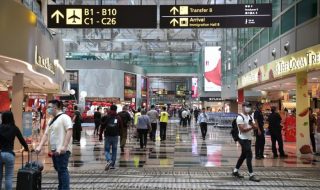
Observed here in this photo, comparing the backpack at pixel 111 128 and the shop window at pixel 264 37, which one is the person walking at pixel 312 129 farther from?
the backpack at pixel 111 128

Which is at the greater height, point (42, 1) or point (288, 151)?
point (42, 1)

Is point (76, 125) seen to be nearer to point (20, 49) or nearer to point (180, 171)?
point (20, 49)

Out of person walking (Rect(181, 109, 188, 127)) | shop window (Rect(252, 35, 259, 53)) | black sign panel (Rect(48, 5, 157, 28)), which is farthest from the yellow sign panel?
person walking (Rect(181, 109, 188, 127))

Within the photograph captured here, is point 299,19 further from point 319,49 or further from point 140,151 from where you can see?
point 140,151

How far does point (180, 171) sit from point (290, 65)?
21.0ft

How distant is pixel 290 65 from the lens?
17188mm

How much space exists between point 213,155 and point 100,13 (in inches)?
252

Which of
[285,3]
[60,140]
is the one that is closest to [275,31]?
[285,3]

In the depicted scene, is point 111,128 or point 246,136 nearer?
point 246,136

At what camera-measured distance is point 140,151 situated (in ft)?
62.2

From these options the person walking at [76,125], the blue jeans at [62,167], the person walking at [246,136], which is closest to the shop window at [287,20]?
the person walking at [246,136]

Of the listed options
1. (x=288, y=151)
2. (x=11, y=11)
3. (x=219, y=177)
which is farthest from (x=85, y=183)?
(x=288, y=151)

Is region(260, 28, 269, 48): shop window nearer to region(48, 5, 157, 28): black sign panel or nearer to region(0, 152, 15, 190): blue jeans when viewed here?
region(48, 5, 157, 28): black sign panel

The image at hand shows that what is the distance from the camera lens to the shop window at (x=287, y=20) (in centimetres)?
1867
